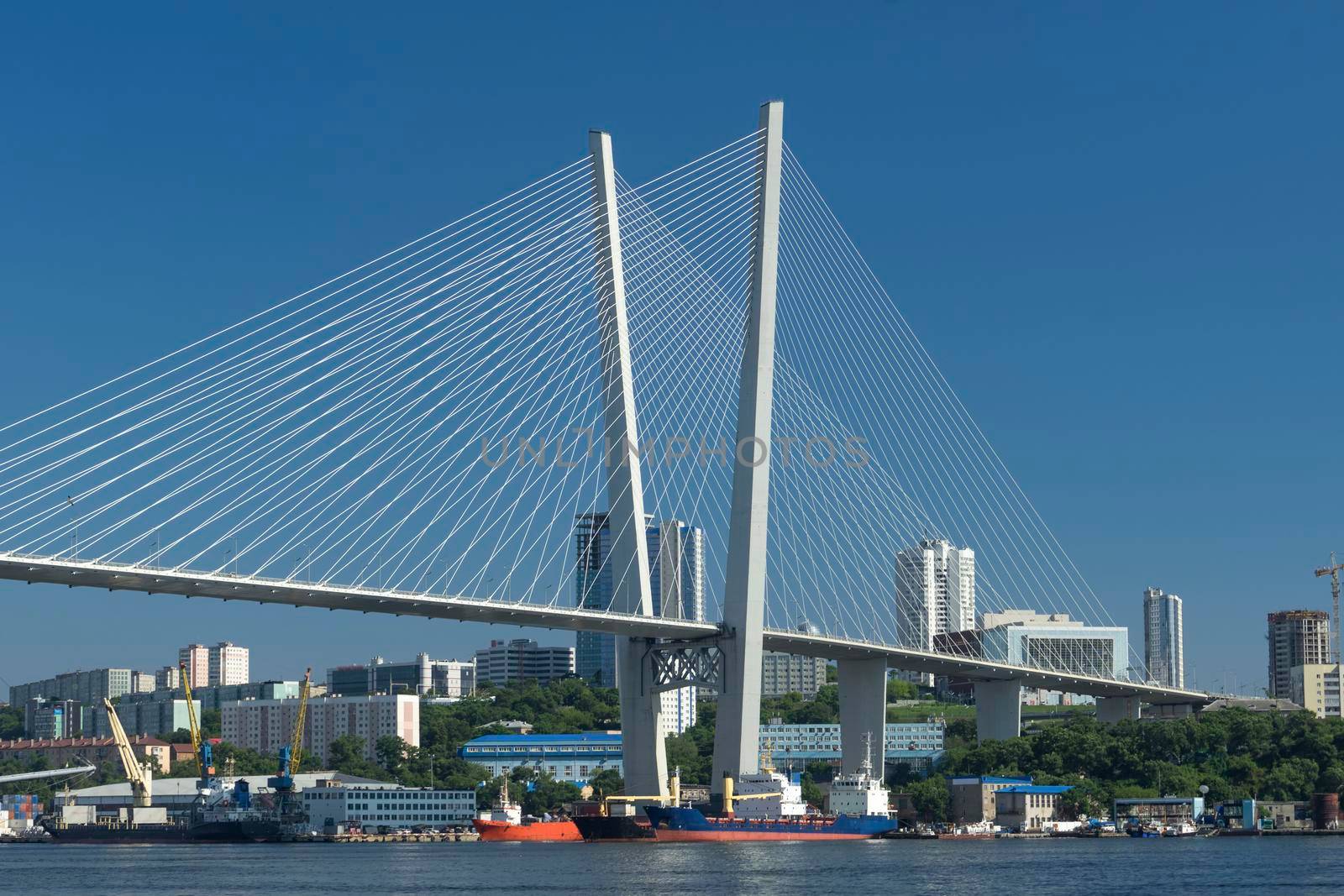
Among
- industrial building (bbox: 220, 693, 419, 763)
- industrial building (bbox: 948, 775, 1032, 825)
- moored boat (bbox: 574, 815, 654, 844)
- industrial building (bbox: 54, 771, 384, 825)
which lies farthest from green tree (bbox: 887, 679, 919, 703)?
moored boat (bbox: 574, 815, 654, 844)

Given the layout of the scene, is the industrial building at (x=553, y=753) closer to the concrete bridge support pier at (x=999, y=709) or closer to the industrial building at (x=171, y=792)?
the industrial building at (x=171, y=792)

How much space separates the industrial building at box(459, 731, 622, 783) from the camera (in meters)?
105

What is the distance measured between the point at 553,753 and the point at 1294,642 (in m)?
75.9

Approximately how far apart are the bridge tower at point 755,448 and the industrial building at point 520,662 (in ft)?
447

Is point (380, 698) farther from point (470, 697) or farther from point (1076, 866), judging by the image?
point (1076, 866)

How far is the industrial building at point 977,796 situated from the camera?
70375 millimetres

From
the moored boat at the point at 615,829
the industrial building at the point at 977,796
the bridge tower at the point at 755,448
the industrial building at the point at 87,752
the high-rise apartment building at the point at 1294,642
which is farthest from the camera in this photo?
the high-rise apartment building at the point at 1294,642

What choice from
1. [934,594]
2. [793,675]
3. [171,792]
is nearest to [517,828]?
[171,792]

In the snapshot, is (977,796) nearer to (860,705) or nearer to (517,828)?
(860,705)

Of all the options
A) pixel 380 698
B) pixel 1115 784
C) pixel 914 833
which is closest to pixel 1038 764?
pixel 1115 784

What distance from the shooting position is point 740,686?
4912cm

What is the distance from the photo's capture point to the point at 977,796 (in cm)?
7075

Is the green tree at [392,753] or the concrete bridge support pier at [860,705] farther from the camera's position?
the green tree at [392,753]

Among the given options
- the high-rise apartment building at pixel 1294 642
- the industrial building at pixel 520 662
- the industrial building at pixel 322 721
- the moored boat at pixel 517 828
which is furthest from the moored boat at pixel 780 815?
the industrial building at pixel 520 662
